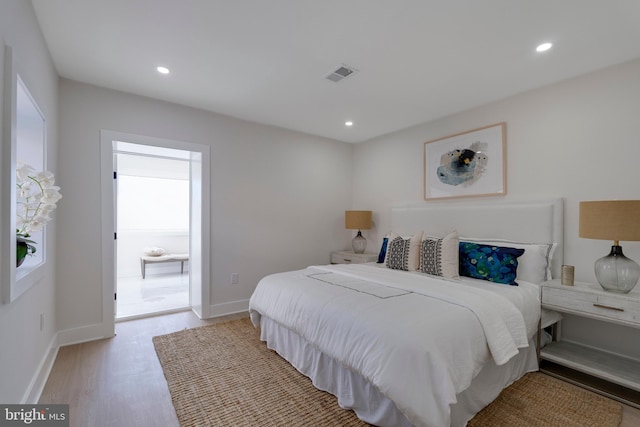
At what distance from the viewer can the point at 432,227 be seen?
366cm

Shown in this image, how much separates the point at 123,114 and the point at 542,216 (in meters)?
4.31

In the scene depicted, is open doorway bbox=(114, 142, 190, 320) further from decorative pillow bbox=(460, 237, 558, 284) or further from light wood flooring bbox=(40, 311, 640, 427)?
decorative pillow bbox=(460, 237, 558, 284)

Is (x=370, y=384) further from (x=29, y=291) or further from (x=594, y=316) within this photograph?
(x=29, y=291)

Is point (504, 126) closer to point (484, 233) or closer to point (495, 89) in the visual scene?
point (495, 89)

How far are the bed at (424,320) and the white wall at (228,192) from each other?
1193mm

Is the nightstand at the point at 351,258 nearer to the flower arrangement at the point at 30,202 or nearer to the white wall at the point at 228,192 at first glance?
the white wall at the point at 228,192

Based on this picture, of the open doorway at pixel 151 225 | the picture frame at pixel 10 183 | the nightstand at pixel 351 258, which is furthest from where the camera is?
the open doorway at pixel 151 225

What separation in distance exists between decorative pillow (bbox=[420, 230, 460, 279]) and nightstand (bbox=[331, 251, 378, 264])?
1.25 meters

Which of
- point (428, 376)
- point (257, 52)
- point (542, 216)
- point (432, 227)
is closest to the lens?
point (428, 376)

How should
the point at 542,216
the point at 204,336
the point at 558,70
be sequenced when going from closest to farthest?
the point at 558,70
the point at 542,216
the point at 204,336

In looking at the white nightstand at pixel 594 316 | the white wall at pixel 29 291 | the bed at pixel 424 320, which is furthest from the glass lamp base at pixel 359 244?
the white wall at pixel 29 291

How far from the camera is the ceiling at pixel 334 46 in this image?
1.82m

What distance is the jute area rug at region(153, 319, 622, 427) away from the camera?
1.77 metres

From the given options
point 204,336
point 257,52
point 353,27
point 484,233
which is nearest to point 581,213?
point 484,233
